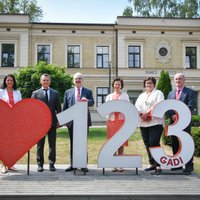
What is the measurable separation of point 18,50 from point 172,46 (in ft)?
38.3

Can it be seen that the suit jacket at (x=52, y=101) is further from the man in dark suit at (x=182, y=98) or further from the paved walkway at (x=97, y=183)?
the man in dark suit at (x=182, y=98)

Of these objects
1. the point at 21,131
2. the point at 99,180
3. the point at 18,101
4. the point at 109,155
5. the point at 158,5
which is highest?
the point at 158,5

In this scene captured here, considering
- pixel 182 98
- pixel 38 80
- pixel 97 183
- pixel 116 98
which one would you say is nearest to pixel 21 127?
pixel 97 183

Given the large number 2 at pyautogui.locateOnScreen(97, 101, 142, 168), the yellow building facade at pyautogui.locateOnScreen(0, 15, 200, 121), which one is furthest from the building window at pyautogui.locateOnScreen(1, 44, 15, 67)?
the large number 2 at pyautogui.locateOnScreen(97, 101, 142, 168)

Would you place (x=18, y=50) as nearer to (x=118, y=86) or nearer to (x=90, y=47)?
(x=90, y=47)

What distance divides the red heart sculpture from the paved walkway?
17.0 inches

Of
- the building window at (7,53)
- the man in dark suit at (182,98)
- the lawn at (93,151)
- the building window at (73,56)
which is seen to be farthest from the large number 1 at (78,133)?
the building window at (7,53)

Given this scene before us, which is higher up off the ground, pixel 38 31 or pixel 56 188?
pixel 38 31

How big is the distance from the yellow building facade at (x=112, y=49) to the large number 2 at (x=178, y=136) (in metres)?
17.7

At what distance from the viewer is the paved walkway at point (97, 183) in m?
4.48

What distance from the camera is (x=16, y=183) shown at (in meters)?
4.93

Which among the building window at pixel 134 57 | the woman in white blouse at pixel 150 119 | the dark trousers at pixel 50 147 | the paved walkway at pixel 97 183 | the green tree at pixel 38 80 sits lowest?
the paved walkway at pixel 97 183

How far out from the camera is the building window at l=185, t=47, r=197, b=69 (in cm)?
2412

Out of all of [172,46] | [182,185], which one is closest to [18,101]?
[182,185]
